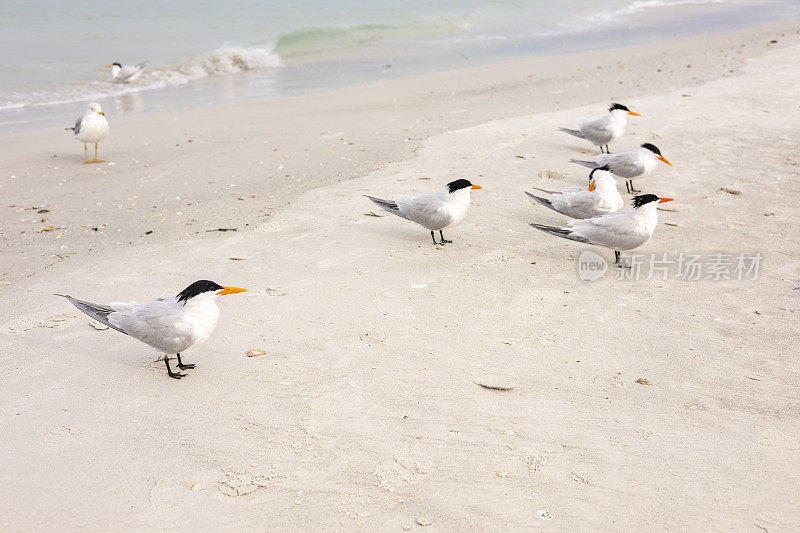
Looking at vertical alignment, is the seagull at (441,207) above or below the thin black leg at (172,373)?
above

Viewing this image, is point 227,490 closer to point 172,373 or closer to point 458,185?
point 172,373

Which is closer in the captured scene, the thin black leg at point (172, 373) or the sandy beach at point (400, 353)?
the sandy beach at point (400, 353)

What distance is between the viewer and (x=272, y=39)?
22.0m

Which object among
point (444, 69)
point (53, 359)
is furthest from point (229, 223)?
point (444, 69)

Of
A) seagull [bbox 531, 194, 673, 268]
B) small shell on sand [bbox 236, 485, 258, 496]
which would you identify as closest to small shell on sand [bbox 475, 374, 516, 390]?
small shell on sand [bbox 236, 485, 258, 496]

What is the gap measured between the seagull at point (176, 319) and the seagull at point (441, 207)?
247 centimetres

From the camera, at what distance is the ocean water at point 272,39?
14.8 m

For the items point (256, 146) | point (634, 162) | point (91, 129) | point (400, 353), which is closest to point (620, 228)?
point (634, 162)

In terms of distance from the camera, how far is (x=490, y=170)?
8.16 metres

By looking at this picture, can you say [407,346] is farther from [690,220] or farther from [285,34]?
[285,34]

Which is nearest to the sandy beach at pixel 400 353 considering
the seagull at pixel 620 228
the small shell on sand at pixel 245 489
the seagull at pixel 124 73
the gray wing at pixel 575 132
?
the small shell on sand at pixel 245 489

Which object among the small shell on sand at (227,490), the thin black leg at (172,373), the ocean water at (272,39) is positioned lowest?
the small shell on sand at (227,490)

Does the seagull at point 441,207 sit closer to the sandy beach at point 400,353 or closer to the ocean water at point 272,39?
the sandy beach at point 400,353

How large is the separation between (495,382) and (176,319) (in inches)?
76.6
